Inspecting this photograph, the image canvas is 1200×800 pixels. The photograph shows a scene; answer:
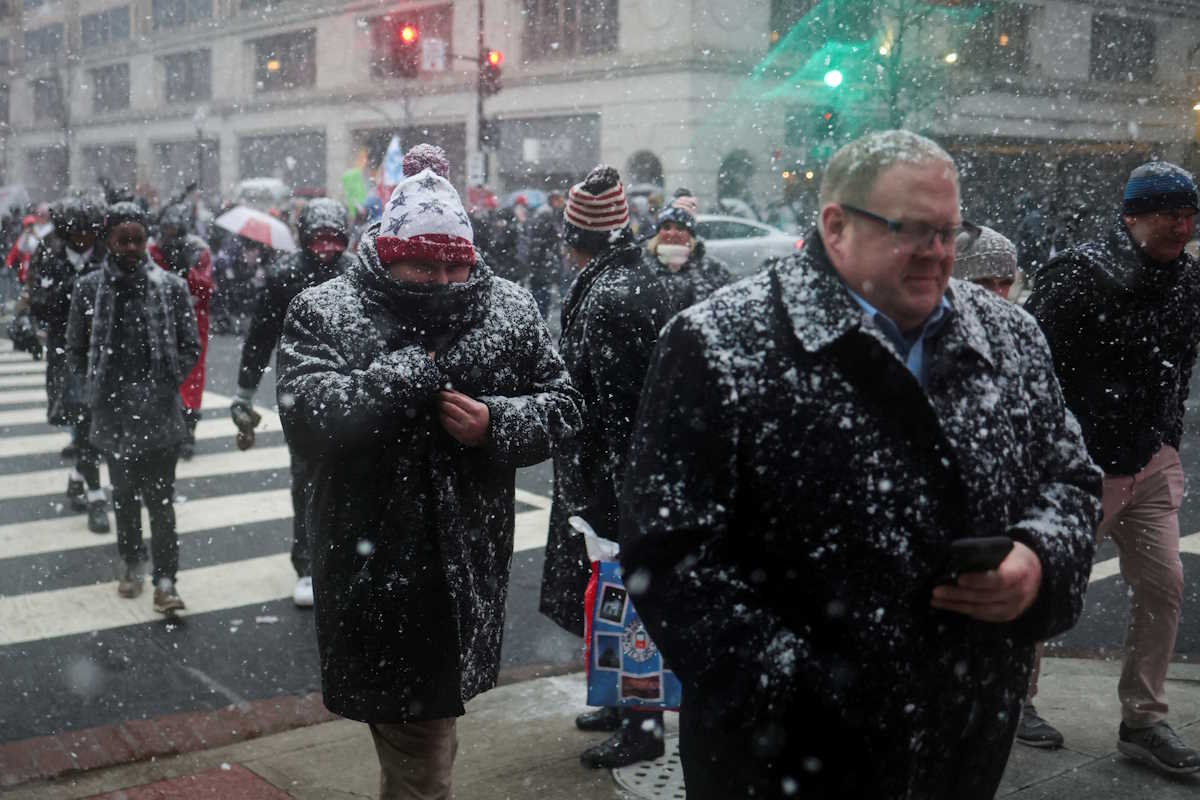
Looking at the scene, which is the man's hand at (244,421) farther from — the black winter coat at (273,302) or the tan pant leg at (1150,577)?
the tan pant leg at (1150,577)

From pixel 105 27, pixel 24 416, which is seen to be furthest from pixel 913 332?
pixel 105 27

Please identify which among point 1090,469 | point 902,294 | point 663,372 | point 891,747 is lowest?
point 891,747

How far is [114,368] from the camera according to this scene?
6172 mm

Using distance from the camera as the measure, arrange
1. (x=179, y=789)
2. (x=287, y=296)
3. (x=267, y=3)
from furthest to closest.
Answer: (x=267, y=3) < (x=287, y=296) < (x=179, y=789)

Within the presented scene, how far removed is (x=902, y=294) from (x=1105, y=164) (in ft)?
137

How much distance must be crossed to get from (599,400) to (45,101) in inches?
2575

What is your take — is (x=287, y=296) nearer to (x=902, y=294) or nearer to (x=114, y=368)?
(x=114, y=368)

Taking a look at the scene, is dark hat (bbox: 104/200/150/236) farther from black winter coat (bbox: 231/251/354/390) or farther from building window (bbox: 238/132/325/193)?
building window (bbox: 238/132/325/193)

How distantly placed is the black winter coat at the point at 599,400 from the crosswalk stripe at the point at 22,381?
11.5m

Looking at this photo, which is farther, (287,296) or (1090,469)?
(287,296)

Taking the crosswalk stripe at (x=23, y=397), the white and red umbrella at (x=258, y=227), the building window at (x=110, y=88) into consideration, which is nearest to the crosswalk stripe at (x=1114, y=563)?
the white and red umbrella at (x=258, y=227)

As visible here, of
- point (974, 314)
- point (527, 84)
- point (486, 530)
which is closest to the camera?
point (974, 314)

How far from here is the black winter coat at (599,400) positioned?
14.4 ft

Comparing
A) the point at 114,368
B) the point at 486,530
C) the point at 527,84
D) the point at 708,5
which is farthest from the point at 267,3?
the point at 486,530
